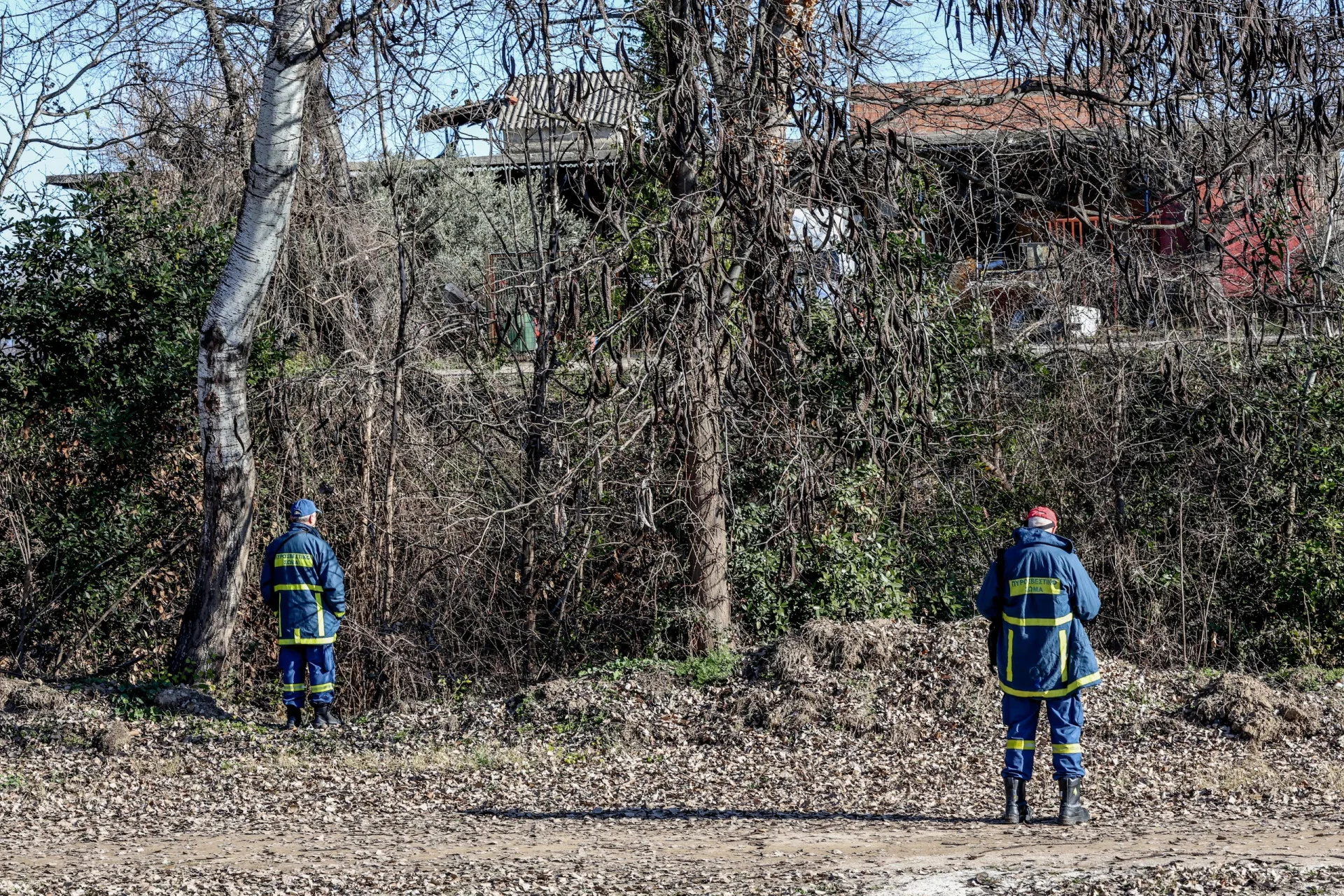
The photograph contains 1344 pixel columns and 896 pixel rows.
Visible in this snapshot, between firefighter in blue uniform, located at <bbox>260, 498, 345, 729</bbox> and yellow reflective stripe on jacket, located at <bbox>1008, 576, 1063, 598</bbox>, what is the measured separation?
5158 mm

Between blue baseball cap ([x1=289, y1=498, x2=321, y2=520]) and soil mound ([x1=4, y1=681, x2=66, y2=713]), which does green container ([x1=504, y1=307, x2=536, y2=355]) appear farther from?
A: soil mound ([x1=4, y1=681, x2=66, y2=713])

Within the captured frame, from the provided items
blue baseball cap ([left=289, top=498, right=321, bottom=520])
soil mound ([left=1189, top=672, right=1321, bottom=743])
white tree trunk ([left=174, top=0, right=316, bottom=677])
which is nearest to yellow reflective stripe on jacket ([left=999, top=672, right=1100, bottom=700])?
soil mound ([left=1189, top=672, right=1321, bottom=743])

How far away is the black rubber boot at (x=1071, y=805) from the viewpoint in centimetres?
686

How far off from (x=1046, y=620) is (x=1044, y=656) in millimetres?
197

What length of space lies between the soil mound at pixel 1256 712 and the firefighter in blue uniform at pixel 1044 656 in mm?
2444

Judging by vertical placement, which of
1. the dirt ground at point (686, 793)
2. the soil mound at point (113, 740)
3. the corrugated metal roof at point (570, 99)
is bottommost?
the dirt ground at point (686, 793)

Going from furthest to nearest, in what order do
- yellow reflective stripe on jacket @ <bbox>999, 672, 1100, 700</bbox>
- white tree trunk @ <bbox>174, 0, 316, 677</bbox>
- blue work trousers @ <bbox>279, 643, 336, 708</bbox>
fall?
blue work trousers @ <bbox>279, 643, 336, 708</bbox> < white tree trunk @ <bbox>174, 0, 316, 677</bbox> < yellow reflective stripe on jacket @ <bbox>999, 672, 1100, 700</bbox>

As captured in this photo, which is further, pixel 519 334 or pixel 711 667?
pixel 711 667

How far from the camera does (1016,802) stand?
6.94 meters

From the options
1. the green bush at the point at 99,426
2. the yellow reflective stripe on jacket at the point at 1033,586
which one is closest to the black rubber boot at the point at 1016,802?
the yellow reflective stripe on jacket at the point at 1033,586

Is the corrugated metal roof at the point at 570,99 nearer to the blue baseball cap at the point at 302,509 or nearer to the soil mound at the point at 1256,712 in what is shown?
the blue baseball cap at the point at 302,509

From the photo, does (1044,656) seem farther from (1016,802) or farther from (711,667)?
(711,667)

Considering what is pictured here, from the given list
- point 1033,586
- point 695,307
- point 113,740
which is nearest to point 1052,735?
point 1033,586

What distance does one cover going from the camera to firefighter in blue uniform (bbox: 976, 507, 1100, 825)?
681 centimetres
